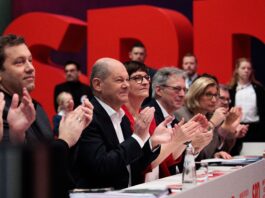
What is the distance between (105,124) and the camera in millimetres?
2545

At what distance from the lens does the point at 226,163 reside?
3252 mm

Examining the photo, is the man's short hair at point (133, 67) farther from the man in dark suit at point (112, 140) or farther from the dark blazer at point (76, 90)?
the dark blazer at point (76, 90)

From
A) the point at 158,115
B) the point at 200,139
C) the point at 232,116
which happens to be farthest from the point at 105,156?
the point at 232,116

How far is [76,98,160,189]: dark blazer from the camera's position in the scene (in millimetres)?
2354

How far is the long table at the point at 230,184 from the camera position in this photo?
1.94 m

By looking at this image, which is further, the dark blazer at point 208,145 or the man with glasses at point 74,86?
the man with glasses at point 74,86

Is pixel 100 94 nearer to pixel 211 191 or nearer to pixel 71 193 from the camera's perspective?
pixel 211 191

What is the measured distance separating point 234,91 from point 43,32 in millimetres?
3979

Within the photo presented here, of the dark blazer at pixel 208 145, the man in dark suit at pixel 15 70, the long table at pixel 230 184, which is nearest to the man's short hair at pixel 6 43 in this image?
the man in dark suit at pixel 15 70

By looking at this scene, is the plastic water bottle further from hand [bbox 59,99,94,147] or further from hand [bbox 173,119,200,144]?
hand [bbox 173,119,200,144]

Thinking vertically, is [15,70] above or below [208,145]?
above

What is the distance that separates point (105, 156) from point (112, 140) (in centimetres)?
18

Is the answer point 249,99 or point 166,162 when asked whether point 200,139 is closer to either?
point 166,162

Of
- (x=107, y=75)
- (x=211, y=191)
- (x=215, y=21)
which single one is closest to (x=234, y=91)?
(x=215, y=21)
